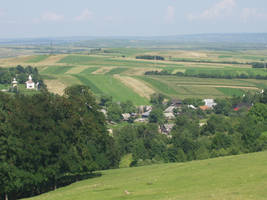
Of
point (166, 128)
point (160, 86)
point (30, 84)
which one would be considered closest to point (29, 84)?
point (30, 84)

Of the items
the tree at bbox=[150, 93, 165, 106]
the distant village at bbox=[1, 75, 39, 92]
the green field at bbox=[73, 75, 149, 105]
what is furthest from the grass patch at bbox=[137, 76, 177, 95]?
the distant village at bbox=[1, 75, 39, 92]

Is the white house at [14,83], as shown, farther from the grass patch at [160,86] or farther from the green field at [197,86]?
the grass patch at [160,86]

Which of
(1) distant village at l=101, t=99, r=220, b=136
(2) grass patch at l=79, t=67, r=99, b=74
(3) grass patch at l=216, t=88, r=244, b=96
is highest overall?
(2) grass patch at l=79, t=67, r=99, b=74

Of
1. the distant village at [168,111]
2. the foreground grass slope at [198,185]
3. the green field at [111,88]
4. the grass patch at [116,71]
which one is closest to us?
the foreground grass slope at [198,185]

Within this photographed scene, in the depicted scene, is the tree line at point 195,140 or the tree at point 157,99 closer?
the tree line at point 195,140

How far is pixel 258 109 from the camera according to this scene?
282 ft

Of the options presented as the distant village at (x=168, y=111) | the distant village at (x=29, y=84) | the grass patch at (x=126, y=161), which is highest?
the distant village at (x=29, y=84)

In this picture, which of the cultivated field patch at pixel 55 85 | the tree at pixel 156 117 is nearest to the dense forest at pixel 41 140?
the tree at pixel 156 117

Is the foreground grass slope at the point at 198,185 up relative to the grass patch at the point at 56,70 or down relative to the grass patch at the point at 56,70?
up

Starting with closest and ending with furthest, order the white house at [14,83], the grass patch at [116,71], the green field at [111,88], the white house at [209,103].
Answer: the white house at [209,103]
the green field at [111,88]
the white house at [14,83]
the grass patch at [116,71]

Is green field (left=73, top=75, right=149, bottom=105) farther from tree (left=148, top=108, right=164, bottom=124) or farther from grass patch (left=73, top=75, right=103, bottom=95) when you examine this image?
tree (left=148, top=108, right=164, bottom=124)

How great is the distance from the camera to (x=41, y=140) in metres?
36.7

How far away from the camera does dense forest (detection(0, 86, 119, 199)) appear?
3512cm

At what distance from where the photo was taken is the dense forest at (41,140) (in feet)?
115
